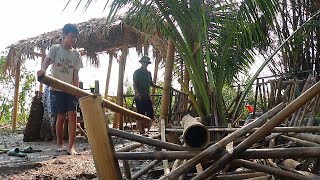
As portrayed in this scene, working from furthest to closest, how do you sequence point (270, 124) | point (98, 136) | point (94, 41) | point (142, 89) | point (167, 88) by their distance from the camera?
point (94, 41)
point (142, 89)
point (167, 88)
point (98, 136)
point (270, 124)

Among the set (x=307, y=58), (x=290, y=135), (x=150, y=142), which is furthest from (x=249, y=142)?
(x=307, y=58)

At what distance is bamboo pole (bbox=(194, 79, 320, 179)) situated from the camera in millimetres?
1316

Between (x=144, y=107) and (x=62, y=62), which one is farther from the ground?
(x=62, y=62)

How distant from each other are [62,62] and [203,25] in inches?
66.3

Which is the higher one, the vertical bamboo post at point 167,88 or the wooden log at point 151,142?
the vertical bamboo post at point 167,88

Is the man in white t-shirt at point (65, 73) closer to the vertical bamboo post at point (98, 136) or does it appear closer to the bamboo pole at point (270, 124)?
the vertical bamboo post at point (98, 136)

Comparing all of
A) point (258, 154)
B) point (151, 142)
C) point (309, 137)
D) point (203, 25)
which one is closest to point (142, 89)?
point (203, 25)

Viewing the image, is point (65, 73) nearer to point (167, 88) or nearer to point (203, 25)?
point (167, 88)

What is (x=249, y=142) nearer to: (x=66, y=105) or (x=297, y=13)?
(x=66, y=105)

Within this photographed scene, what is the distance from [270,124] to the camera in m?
1.36

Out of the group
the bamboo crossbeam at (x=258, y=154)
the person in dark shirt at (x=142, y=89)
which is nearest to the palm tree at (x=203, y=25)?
the person in dark shirt at (x=142, y=89)

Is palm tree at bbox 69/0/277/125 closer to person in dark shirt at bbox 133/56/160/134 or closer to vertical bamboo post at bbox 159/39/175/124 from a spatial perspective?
vertical bamboo post at bbox 159/39/175/124

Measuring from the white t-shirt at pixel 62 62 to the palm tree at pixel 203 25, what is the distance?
793 mm

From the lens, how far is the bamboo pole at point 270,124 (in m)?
1.32
